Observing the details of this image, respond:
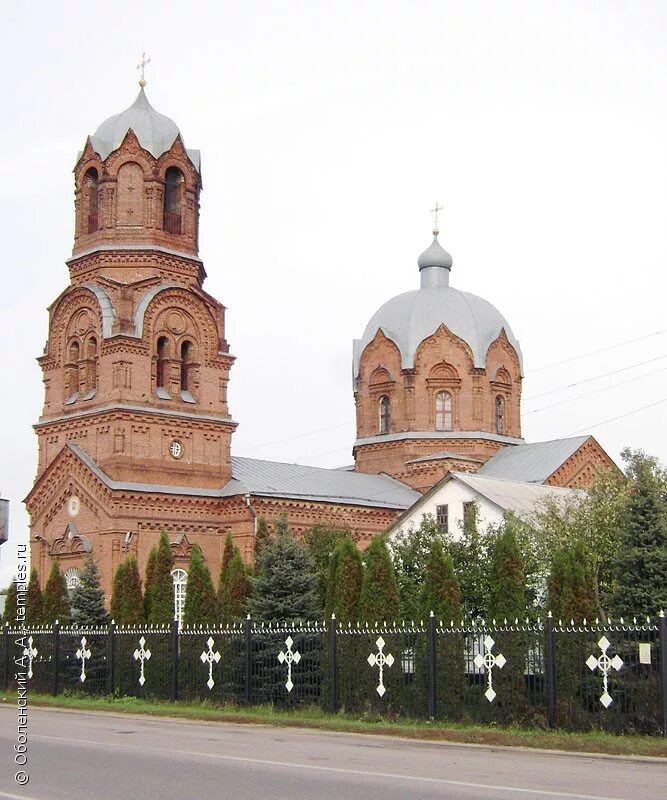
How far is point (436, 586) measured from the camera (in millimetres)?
21922

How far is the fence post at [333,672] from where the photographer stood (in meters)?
20.4

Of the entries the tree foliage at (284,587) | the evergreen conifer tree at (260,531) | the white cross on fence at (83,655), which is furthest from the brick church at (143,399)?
the tree foliage at (284,587)

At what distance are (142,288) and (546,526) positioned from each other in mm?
17376

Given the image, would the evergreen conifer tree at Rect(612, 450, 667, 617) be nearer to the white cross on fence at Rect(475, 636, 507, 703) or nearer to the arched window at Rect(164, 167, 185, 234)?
the white cross on fence at Rect(475, 636, 507, 703)

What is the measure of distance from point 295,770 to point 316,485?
109 ft

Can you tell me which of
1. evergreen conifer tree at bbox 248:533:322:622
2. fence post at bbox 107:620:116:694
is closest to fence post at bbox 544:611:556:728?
evergreen conifer tree at bbox 248:533:322:622

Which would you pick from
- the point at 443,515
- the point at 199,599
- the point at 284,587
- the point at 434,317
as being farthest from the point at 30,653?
the point at 434,317

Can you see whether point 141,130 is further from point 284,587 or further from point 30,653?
point 284,587

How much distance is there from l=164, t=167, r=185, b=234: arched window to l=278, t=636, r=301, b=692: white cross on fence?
2388cm

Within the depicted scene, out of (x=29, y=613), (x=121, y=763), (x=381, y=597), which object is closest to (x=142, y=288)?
(x=29, y=613)

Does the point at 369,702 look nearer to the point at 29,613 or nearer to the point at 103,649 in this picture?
the point at 103,649

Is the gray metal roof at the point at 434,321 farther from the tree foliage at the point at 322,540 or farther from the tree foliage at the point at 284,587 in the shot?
the tree foliage at the point at 284,587

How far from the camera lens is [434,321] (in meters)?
50.2

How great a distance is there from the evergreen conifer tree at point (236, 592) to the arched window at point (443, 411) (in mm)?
23089
